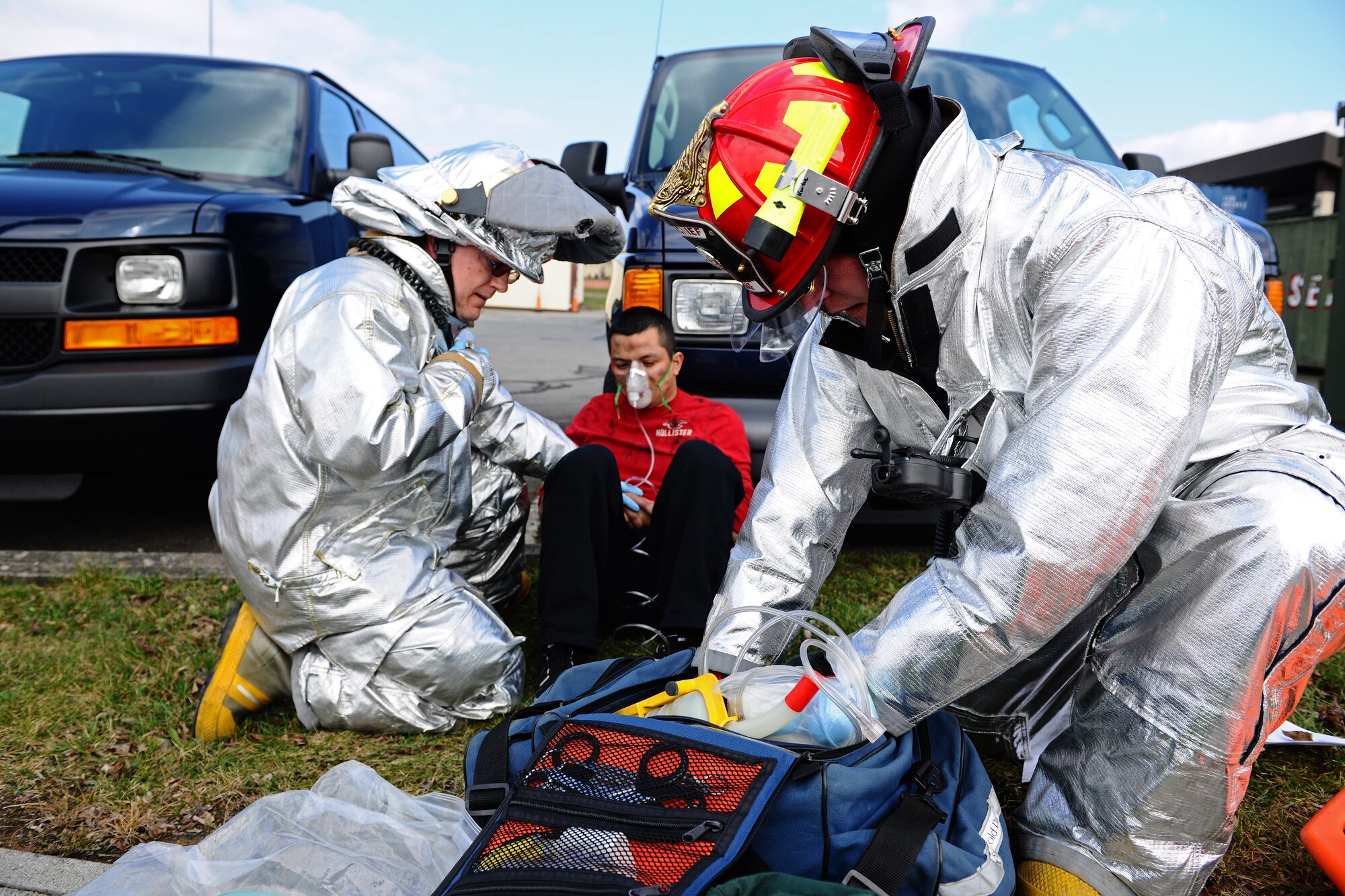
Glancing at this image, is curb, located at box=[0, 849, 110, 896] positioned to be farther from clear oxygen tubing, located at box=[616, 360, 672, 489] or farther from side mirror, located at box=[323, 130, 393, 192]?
side mirror, located at box=[323, 130, 393, 192]

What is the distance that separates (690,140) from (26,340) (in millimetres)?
2597

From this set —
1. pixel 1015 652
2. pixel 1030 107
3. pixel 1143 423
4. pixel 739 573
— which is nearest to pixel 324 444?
pixel 739 573

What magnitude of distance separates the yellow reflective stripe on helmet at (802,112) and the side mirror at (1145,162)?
2.95 metres

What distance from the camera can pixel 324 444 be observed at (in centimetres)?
235

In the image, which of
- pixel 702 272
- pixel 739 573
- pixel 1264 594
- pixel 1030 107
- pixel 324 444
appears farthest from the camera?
pixel 1030 107

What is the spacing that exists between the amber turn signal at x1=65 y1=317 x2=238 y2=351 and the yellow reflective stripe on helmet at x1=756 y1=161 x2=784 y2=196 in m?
2.78

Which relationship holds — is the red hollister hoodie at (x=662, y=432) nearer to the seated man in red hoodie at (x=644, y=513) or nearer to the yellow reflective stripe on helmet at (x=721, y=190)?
the seated man in red hoodie at (x=644, y=513)

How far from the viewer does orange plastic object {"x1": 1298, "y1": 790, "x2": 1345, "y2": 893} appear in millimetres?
1782

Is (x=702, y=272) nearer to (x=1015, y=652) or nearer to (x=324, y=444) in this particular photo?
(x=324, y=444)

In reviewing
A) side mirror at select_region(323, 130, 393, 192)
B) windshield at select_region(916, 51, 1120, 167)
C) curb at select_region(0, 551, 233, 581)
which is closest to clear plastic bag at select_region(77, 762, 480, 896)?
curb at select_region(0, 551, 233, 581)

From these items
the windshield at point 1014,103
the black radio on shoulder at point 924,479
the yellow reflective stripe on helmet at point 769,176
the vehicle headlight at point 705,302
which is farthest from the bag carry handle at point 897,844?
the windshield at point 1014,103

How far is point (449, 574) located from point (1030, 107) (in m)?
3.38

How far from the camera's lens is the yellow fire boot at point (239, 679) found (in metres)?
2.55

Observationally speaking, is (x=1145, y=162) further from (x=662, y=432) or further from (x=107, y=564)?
(x=107, y=564)
